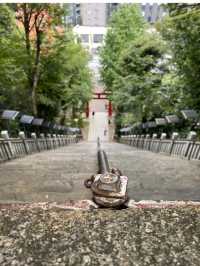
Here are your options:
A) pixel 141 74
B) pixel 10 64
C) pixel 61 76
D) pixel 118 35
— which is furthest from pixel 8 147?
pixel 118 35

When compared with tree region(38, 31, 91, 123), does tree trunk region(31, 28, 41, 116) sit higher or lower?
higher

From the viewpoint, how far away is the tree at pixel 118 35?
17.5 meters

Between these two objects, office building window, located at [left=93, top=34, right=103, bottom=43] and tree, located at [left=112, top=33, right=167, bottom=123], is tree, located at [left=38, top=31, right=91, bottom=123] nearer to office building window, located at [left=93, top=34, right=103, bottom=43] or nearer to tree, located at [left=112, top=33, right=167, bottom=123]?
office building window, located at [left=93, top=34, right=103, bottom=43]

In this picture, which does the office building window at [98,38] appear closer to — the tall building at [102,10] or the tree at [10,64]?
the tree at [10,64]

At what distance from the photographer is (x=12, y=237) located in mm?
1082

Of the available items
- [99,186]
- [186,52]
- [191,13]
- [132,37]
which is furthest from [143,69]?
[99,186]

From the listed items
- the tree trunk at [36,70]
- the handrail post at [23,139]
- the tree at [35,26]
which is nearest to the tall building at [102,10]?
the handrail post at [23,139]

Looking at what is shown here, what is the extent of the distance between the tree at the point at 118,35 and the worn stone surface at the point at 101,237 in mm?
15881

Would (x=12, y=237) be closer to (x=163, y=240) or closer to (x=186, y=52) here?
(x=163, y=240)

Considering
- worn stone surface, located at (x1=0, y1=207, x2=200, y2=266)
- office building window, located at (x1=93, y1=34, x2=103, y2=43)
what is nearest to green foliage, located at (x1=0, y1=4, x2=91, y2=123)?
office building window, located at (x1=93, y1=34, x2=103, y2=43)

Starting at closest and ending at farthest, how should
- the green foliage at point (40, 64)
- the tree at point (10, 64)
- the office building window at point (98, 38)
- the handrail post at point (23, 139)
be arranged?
the handrail post at point (23, 139) → the tree at point (10, 64) → the green foliage at point (40, 64) → the office building window at point (98, 38)

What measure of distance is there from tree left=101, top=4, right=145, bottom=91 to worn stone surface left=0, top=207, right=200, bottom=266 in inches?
625

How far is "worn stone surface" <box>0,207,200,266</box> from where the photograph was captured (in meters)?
1.00

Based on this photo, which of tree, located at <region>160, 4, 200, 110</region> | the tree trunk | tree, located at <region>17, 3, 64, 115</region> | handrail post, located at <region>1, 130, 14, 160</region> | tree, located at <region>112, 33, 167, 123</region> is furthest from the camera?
tree, located at <region>112, 33, 167, 123</region>
